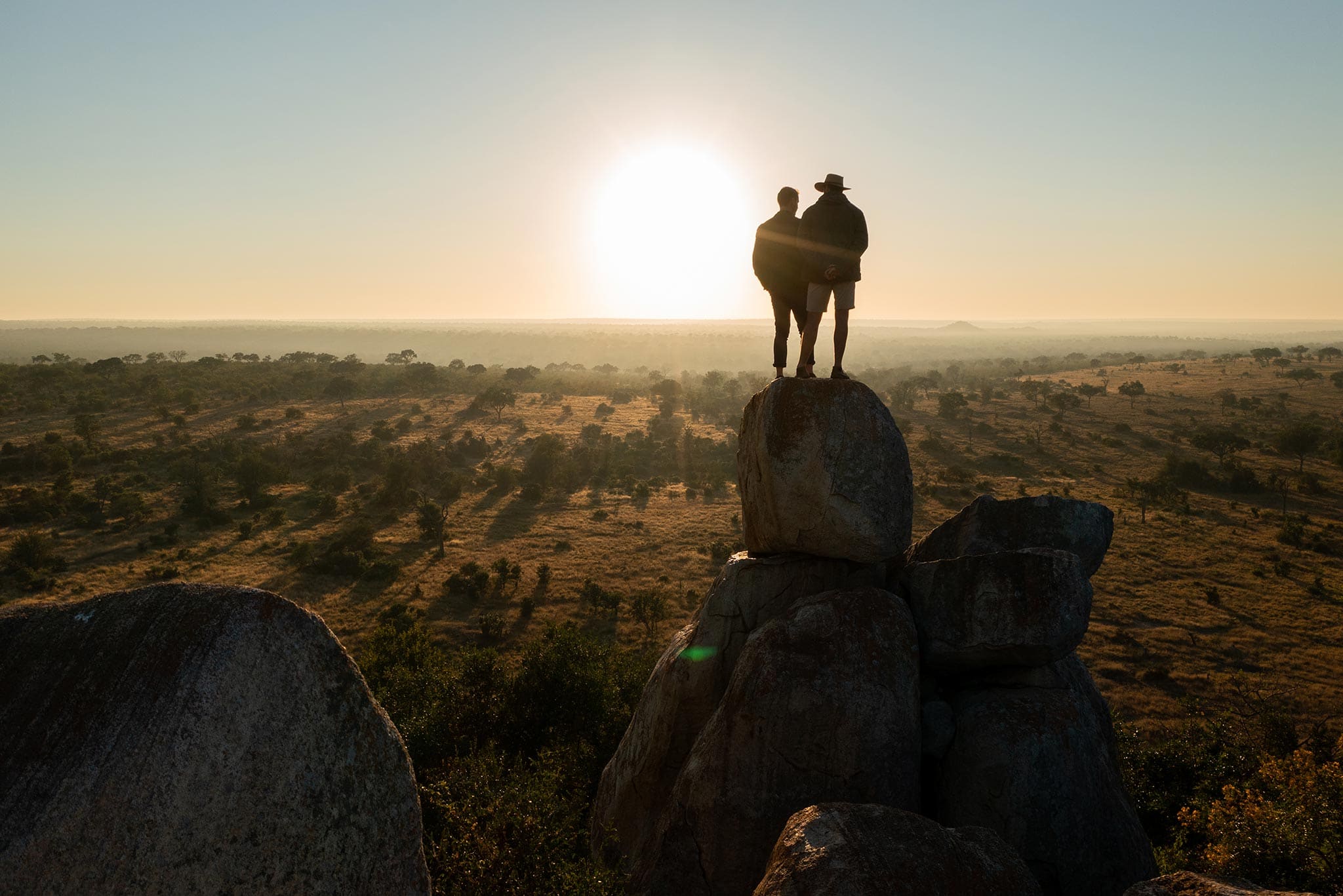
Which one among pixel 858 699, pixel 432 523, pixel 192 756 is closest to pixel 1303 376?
pixel 432 523

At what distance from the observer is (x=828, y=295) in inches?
535

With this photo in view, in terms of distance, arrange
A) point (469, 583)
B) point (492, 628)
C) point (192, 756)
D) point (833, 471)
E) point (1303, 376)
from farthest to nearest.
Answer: point (1303, 376) < point (469, 583) < point (492, 628) < point (833, 471) < point (192, 756)

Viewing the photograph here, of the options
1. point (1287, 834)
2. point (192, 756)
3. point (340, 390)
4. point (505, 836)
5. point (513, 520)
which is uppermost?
point (192, 756)

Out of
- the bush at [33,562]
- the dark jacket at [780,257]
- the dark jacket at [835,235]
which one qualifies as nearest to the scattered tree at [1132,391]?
the dark jacket at [780,257]

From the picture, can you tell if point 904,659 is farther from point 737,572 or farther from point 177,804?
point 177,804

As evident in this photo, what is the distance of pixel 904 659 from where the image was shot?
11.8m

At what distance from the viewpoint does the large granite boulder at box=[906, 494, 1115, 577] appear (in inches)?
571

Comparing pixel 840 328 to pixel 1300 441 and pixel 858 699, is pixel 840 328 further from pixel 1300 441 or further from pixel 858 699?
pixel 1300 441

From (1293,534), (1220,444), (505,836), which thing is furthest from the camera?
(1220,444)

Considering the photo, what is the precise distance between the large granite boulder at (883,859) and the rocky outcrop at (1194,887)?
120cm

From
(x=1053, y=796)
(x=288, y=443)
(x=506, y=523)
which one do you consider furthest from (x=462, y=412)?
(x=1053, y=796)

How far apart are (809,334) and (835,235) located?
75.0 inches

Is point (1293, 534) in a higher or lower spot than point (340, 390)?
lower

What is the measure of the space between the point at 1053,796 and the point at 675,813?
5.96 meters
